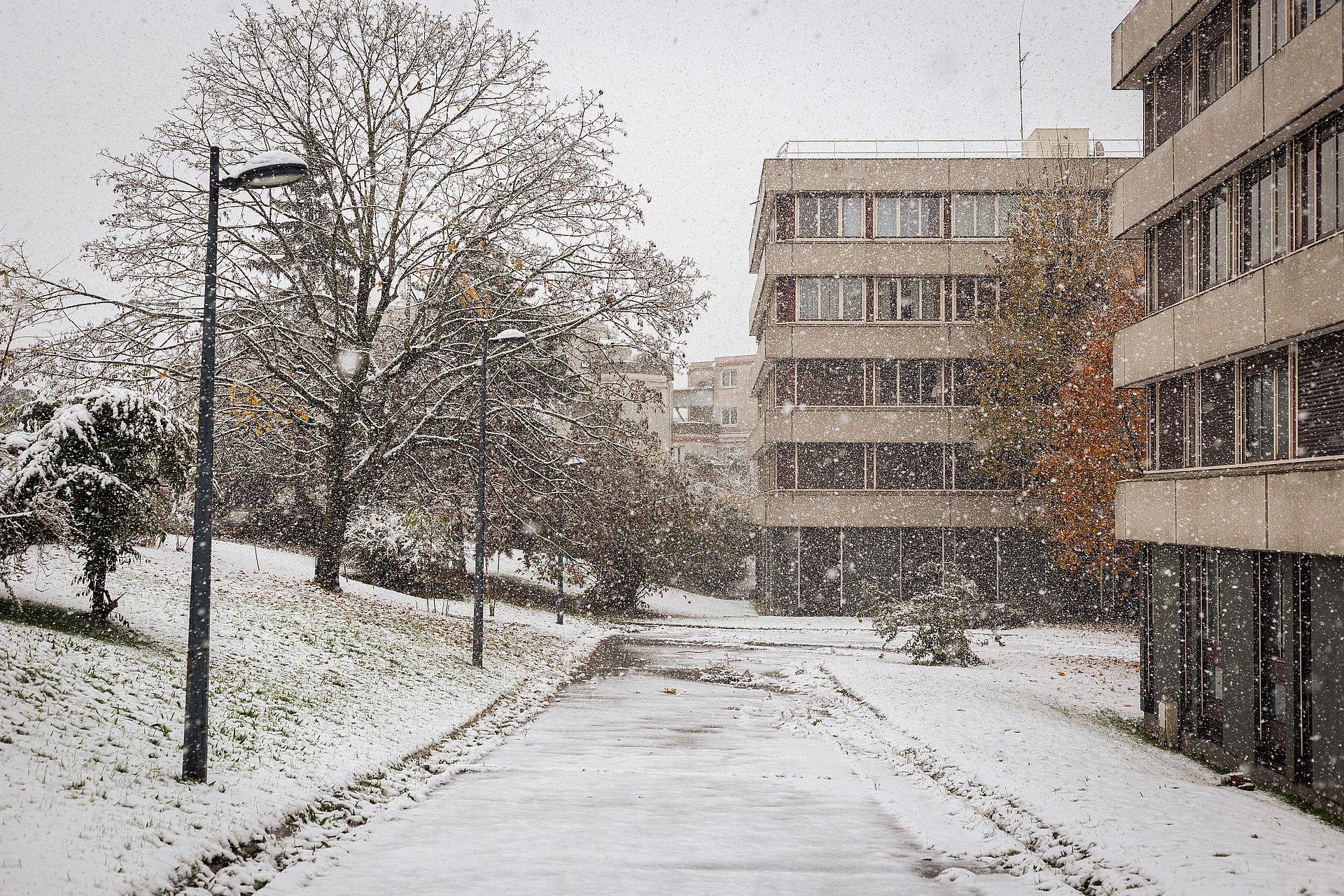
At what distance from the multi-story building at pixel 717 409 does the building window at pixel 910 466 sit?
49.2m

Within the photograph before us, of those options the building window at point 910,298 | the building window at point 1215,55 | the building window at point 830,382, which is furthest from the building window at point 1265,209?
the building window at point 830,382

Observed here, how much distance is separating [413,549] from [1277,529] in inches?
1100

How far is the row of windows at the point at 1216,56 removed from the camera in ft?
46.5

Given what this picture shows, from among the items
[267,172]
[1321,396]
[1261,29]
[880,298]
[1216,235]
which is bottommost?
[1321,396]

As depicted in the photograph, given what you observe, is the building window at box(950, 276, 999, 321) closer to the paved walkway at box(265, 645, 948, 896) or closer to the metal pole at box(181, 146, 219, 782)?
the paved walkway at box(265, 645, 948, 896)

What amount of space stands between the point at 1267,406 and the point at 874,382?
27031 millimetres

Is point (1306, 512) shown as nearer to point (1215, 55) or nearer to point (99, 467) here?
point (1215, 55)

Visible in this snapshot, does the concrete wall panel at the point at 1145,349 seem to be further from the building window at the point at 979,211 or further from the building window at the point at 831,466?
the building window at the point at 979,211

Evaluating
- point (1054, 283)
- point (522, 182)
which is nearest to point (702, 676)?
point (522, 182)

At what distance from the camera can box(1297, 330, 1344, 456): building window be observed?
13016mm

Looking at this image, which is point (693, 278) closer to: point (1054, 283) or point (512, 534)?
point (1054, 283)

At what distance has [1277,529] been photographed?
12.9 m

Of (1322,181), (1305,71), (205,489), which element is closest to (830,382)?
(1322,181)

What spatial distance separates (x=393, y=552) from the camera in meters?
36.1
